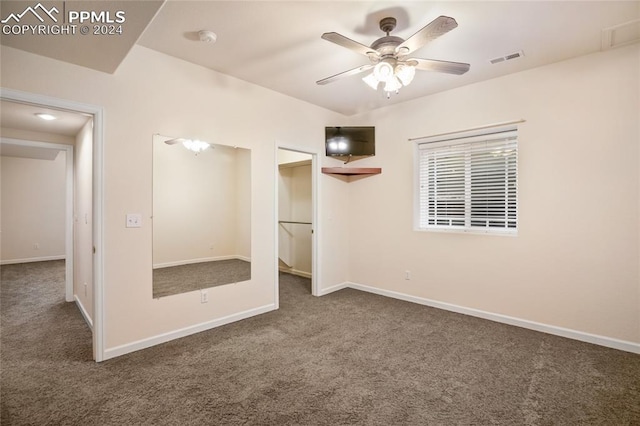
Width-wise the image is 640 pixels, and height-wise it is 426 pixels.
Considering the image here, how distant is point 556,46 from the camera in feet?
9.24

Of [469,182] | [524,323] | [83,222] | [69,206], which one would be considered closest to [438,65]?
[469,182]

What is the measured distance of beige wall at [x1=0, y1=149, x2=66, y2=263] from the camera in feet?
23.0

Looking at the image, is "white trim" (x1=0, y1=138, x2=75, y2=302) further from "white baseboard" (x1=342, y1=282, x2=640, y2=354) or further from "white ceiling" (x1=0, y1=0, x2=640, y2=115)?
"white baseboard" (x1=342, y1=282, x2=640, y2=354)

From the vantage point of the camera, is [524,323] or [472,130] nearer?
[524,323]

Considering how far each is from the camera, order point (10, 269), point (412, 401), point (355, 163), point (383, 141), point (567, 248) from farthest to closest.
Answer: point (10, 269) → point (355, 163) → point (383, 141) → point (567, 248) → point (412, 401)

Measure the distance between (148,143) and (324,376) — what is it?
2571 mm

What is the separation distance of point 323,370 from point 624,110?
352 centimetres

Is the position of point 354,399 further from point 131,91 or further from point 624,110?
point 624,110

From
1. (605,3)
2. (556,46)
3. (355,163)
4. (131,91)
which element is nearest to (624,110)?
(556,46)

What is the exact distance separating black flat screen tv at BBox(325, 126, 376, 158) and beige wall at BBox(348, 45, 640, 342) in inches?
23.9

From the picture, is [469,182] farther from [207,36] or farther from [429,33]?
[207,36]

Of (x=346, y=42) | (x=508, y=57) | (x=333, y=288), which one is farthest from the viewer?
(x=333, y=288)

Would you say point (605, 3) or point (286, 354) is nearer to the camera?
point (605, 3)

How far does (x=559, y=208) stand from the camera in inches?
123
